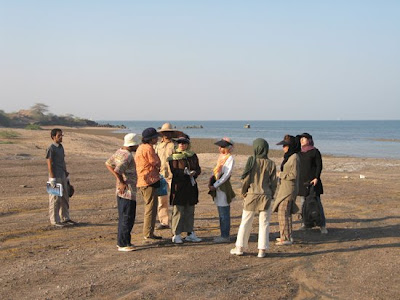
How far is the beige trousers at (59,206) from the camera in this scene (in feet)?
29.7

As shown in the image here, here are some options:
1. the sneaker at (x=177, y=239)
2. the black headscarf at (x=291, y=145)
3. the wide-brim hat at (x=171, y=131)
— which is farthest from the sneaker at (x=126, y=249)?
the black headscarf at (x=291, y=145)

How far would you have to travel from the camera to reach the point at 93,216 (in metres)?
10.2

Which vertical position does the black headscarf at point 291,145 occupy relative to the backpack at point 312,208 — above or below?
above

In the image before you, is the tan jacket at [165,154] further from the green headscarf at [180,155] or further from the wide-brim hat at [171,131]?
the green headscarf at [180,155]

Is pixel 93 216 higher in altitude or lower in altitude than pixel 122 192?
lower

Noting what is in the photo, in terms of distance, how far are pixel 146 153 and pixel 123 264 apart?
70.5 inches

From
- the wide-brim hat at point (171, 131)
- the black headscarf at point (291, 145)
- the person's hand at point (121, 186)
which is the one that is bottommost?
Answer: the person's hand at point (121, 186)

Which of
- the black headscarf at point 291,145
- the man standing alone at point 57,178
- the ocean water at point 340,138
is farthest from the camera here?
the ocean water at point 340,138

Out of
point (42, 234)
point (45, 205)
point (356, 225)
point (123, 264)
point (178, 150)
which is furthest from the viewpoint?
point (45, 205)

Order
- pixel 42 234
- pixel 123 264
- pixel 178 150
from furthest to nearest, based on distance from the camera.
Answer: pixel 42 234 < pixel 178 150 < pixel 123 264

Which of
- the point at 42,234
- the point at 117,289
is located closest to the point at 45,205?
the point at 42,234

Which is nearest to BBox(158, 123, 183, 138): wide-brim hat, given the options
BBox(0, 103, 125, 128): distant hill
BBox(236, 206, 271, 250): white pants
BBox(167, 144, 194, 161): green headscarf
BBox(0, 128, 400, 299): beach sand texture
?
BBox(167, 144, 194, 161): green headscarf

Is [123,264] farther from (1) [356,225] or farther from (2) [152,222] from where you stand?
(1) [356,225]

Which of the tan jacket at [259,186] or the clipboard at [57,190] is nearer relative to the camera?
the tan jacket at [259,186]
